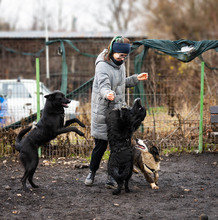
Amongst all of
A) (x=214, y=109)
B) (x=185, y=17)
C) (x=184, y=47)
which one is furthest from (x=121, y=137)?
(x=185, y=17)

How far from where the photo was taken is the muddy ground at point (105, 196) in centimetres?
388

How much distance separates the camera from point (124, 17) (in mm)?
34312

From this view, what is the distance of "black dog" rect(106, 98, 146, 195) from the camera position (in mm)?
4332

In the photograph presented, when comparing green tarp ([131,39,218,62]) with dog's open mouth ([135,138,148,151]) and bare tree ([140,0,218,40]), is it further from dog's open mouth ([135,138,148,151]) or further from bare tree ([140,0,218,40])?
bare tree ([140,0,218,40])

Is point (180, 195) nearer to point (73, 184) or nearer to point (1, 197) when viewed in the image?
point (73, 184)

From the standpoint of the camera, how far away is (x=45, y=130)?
4.79 meters

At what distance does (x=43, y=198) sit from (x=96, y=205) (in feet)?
2.63

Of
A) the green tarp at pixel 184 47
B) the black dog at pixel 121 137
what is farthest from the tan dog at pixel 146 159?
the green tarp at pixel 184 47

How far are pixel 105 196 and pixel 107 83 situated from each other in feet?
4.96

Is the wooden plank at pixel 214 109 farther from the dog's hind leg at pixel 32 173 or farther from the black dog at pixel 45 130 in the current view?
the dog's hind leg at pixel 32 173

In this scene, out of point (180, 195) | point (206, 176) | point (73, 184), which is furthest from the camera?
point (206, 176)

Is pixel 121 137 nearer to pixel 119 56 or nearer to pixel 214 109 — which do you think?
pixel 119 56

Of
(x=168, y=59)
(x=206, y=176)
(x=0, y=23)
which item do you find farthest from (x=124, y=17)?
(x=206, y=176)

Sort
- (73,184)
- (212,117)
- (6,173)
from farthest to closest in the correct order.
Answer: (212,117) → (6,173) → (73,184)
